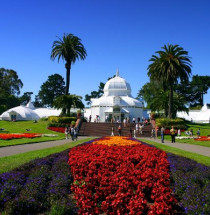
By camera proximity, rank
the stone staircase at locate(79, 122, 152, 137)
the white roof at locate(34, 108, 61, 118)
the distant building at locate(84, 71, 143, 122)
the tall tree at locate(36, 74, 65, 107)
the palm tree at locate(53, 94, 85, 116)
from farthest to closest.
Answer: the tall tree at locate(36, 74, 65, 107) → the white roof at locate(34, 108, 61, 118) → the distant building at locate(84, 71, 143, 122) → the palm tree at locate(53, 94, 85, 116) → the stone staircase at locate(79, 122, 152, 137)

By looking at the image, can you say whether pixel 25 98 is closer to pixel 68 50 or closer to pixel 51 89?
pixel 51 89

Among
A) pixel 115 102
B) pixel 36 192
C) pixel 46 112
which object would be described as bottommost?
pixel 36 192

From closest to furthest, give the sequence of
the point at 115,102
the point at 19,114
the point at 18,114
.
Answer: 1. the point at 115,102
2. the point at 18,114
3. the point at 19,114

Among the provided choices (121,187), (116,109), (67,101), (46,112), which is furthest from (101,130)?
(46,112)

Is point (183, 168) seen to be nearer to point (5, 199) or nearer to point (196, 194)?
point (196, 194)

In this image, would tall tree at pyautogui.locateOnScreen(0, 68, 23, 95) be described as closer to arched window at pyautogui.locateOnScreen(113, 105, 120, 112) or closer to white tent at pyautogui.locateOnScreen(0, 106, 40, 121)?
white tent at pyautogui.locateOnScreen(0, 106, 40, 121)

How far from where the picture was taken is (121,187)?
6535 millimetres

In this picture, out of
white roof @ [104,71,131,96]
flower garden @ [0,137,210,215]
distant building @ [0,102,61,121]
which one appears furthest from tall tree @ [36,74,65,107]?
flower garden @ [0,137,210,215]

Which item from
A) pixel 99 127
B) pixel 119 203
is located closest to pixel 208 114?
pixel 99 127

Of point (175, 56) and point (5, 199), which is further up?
point (175, 56)

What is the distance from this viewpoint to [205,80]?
101 meters

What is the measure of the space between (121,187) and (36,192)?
209 centimetres

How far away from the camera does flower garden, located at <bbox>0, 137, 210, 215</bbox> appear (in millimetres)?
5820

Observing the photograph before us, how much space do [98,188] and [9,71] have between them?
90678 millimetres
